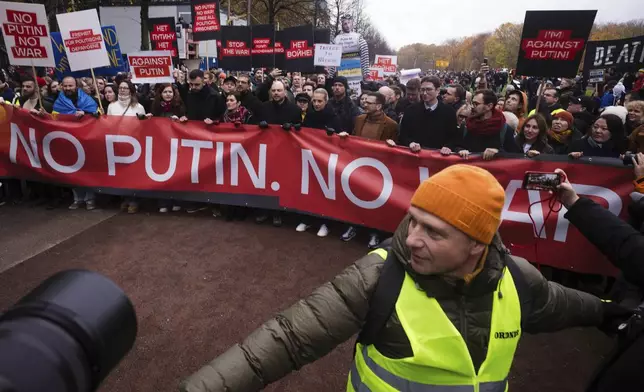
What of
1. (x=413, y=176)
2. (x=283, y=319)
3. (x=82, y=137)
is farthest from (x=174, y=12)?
(x=283, y=319)

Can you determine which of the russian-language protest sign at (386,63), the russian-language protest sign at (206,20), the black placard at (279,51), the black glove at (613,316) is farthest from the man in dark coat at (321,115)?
the russian-language protest sign at (386,63)

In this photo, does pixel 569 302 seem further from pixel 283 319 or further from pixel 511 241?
pixel 511 241

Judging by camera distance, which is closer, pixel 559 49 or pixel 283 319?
pixel 283 319

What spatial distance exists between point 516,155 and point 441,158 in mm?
761

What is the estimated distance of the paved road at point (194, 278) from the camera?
3.17 m

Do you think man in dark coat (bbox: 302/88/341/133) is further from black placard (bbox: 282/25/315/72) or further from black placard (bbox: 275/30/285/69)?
black placard (bbox: 275/30/285/69)

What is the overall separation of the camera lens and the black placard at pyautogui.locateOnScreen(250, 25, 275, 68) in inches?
385

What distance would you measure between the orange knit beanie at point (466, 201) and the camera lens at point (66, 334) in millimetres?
946

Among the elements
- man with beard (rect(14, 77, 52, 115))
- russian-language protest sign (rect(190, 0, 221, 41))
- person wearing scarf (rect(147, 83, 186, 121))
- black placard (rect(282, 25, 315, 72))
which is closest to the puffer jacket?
person wearing scarf (rect(147, 83, 186, 121))

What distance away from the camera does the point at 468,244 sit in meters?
1.38

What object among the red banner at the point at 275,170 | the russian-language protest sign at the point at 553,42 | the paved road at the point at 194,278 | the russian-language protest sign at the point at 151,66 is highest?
the russian-language protest sign at the point at 553,42

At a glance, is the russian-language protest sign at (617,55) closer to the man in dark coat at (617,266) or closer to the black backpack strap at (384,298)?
the man in dark coat at (617,266)

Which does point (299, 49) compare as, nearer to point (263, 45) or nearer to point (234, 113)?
point (263, 45)

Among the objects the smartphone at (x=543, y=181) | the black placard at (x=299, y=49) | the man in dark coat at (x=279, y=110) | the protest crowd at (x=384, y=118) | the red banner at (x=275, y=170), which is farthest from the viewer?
the black placard at (x=299, y=49)
